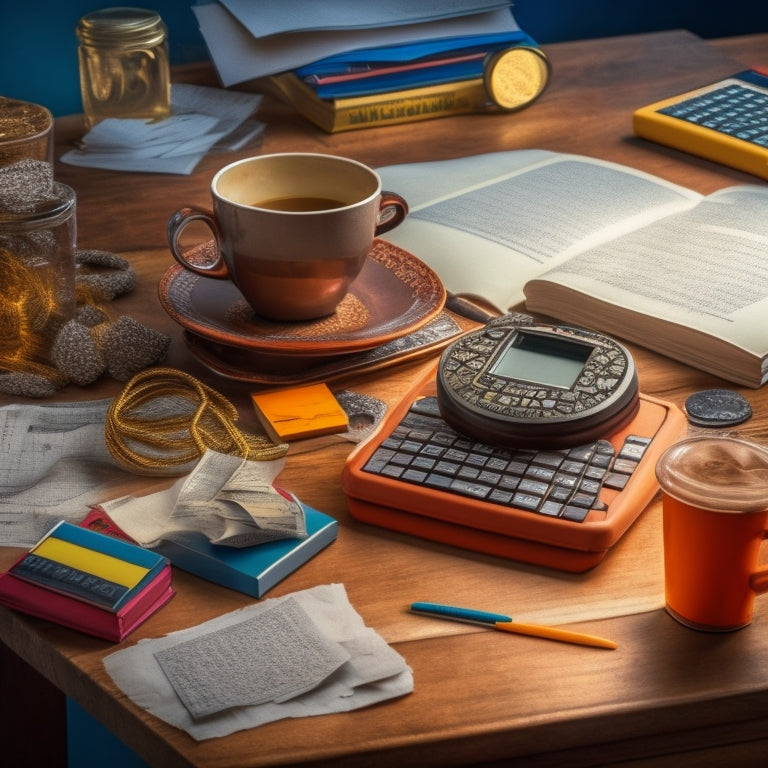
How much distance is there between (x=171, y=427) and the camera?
83 centimetres

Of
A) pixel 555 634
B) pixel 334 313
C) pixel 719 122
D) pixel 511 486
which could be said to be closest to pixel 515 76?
pixel 719 122

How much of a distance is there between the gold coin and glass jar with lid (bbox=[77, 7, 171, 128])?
1.27ft

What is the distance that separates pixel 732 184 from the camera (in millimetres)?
1245

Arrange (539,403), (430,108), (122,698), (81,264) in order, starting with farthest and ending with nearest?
(430,108)
(81,264)
(539,403)
(122,698)

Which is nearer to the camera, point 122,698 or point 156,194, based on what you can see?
point 122,698

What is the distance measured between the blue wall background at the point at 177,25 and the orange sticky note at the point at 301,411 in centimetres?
75

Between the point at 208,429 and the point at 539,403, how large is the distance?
23 cm

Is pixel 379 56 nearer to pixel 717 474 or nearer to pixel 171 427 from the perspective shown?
pixel 171 427

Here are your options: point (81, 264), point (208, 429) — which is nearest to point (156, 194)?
point (81, 264)

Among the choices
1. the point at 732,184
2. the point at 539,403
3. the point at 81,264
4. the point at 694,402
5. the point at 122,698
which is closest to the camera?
the point at 122,698

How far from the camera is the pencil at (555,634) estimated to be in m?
0.64

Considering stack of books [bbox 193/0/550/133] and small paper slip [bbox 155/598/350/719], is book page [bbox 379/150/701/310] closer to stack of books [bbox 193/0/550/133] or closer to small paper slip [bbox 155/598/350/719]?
stack of books [bbox 193/0/550/133]

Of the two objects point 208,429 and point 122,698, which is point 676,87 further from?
point 122,698

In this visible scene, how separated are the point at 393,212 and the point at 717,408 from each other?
1.03 ft
